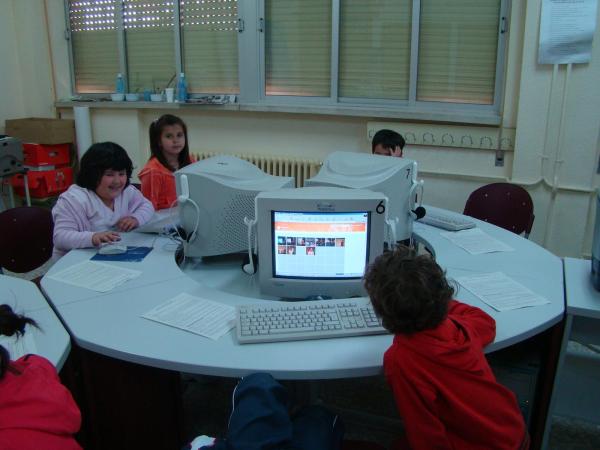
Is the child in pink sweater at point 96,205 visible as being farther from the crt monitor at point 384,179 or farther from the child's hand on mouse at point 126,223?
the crt monitor at point 384,179

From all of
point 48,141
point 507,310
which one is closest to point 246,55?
point 48,141

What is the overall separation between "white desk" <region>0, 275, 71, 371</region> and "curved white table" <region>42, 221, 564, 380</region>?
0.03 m

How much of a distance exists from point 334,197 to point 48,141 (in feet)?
12.3

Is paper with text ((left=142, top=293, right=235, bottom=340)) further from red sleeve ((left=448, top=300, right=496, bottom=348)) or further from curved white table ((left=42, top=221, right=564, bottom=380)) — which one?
red sleeve ((left=448, top=300, right=496, bottom=348))

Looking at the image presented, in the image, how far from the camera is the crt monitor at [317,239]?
1604mm

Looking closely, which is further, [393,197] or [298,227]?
[393,197]

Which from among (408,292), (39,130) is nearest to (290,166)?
(39,130)

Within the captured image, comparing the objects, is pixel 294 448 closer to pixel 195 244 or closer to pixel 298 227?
pixel 298 227

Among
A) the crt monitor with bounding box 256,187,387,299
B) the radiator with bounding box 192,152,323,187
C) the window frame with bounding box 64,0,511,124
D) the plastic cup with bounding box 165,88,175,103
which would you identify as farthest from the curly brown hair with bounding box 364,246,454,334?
the plastic cup with bounding box 165,88,175,103

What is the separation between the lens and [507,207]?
2.90 meters

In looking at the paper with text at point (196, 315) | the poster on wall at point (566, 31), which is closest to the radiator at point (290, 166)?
the poster on wall at point (566, 31)

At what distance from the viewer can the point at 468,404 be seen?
1.17m

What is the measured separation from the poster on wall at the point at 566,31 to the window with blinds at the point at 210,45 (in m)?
2.36

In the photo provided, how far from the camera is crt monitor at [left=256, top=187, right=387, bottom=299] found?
5.26 feet
